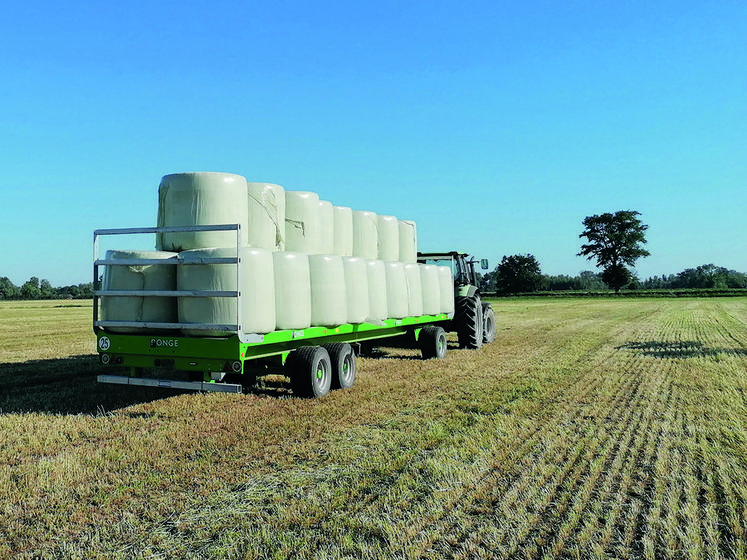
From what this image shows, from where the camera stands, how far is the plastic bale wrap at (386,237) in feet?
38.8

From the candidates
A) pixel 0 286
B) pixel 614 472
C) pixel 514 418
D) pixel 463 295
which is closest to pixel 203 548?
pixel 614 472

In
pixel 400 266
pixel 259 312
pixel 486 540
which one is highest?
pixel 400 266

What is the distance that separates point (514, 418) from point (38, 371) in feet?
29.2

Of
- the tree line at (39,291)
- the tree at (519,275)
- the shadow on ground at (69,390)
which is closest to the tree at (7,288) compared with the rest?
→ the tree line at (39,291)

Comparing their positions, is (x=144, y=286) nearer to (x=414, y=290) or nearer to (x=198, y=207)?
(x=198, y=207)

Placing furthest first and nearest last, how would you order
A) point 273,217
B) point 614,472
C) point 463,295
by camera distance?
point 463,295 < point 273,217 < point 614,472

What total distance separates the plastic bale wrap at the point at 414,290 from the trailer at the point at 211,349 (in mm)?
2741

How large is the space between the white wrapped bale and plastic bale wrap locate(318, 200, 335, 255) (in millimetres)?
3128

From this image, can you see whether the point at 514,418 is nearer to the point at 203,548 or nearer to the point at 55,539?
the point at 203,548

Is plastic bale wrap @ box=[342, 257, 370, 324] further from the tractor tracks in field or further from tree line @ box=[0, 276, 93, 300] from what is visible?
tree line @ box=[0, 276, 93, 300]

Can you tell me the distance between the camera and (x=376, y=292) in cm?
1013

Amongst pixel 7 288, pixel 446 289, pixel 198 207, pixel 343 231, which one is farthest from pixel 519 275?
pixel 7 288

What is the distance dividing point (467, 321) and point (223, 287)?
9.09 meters

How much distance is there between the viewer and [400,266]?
11188 millimetres
